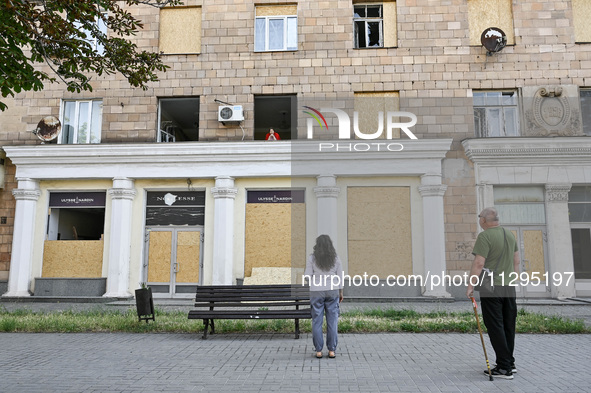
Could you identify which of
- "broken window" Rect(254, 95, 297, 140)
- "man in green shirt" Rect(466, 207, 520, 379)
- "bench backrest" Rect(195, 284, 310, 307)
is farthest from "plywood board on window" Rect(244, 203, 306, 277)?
"man in green shirt" Rect(466, 207, 520, 379)

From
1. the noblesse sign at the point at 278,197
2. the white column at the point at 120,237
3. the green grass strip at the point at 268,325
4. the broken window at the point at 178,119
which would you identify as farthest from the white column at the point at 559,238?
the white column at the point at 120,237

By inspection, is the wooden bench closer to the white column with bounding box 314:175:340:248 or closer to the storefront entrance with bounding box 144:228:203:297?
the white column with bounding box 314:175:340:248

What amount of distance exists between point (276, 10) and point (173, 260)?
29.2ft

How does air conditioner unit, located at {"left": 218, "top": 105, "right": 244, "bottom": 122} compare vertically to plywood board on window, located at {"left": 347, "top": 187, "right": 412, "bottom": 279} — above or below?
above

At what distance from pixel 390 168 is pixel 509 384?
33.0 feet

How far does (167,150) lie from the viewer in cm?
1531

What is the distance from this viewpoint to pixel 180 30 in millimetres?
16438

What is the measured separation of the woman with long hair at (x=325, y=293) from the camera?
678cm

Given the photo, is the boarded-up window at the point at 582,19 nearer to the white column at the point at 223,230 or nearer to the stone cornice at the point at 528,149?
the stone cornice at the point at 528,149

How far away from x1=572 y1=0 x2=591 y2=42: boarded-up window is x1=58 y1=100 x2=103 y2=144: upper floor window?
15635mm

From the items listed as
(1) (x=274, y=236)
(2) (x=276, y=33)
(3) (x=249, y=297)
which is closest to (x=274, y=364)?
(3) (x=249, y=297)

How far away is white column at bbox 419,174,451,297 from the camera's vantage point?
576 inches

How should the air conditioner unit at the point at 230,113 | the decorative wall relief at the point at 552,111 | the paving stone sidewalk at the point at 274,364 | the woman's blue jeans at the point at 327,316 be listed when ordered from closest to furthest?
the paving stone sidewalk at the point at 274,364, the woman's blue jeans at the point at 327,316, the decorative wall relief at the point at 552,111, the air conditioner unit at the point at 230,113

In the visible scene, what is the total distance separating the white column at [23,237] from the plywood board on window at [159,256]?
375 cm
